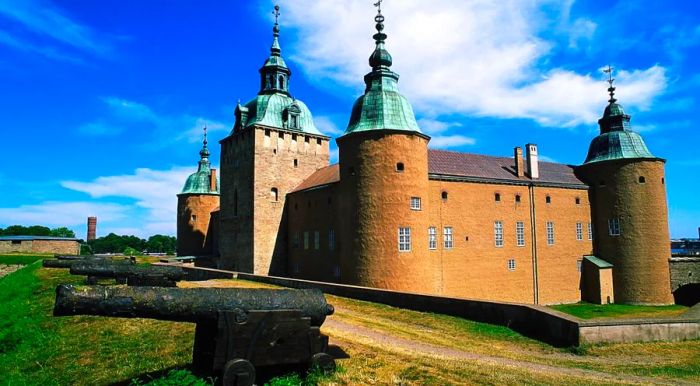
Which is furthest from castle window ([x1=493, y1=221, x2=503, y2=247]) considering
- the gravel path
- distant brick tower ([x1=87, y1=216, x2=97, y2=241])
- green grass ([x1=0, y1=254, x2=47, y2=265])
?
distant brick tower ([x1=87, y1=216, x2=97, y2=241])

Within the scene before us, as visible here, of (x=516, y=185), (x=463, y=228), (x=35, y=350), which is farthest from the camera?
(x=516, y=185)

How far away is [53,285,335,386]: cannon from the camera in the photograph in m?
5.70

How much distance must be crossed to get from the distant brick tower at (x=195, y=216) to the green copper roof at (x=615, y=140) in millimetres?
31684

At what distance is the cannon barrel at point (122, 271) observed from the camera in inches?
543

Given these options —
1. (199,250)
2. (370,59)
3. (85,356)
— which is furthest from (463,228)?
(199,250)

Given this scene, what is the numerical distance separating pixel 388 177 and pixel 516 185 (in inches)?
450

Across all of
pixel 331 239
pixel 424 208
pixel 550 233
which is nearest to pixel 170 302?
pixel 424 208

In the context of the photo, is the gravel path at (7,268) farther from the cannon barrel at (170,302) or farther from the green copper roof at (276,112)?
the cannon barrel at (170,302)

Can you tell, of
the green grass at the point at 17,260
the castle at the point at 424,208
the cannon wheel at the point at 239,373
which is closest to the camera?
the cannon wheel at the point at 239,373

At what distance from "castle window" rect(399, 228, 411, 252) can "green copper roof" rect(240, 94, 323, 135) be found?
45.1 ft

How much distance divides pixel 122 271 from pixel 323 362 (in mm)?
10296

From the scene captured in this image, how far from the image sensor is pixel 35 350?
988cm

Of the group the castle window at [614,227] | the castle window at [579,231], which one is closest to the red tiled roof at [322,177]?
the castle window at [579,231]

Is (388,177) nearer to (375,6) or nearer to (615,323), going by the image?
(375,6)
